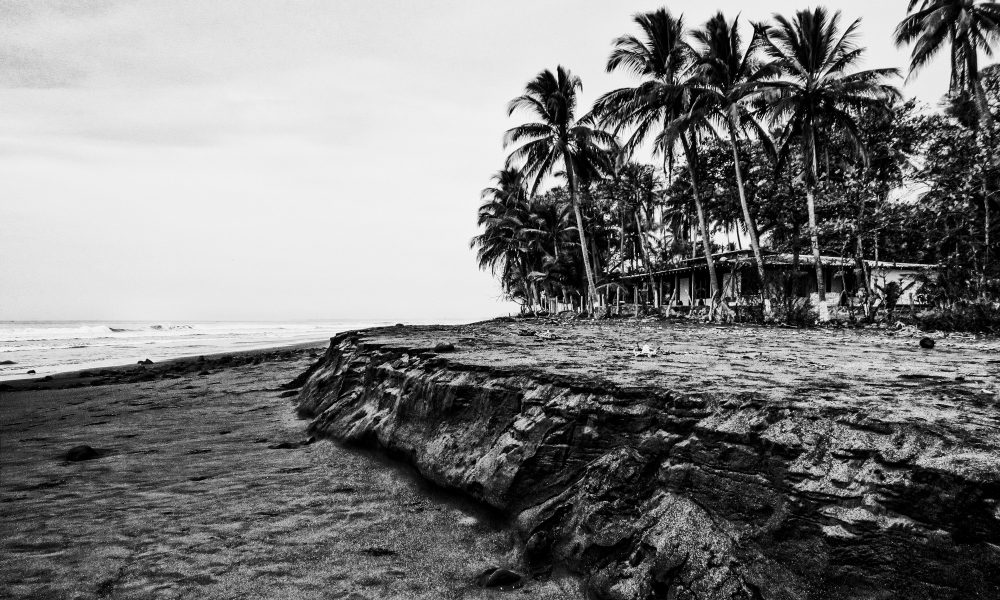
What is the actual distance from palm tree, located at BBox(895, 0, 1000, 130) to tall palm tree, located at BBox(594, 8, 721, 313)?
25.1 ft

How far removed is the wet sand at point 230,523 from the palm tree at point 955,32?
→ 819 inches

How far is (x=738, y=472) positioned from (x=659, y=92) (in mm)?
19279

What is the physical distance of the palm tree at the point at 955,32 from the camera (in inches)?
624

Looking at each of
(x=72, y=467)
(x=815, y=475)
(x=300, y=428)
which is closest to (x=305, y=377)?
(x=300, y=428)

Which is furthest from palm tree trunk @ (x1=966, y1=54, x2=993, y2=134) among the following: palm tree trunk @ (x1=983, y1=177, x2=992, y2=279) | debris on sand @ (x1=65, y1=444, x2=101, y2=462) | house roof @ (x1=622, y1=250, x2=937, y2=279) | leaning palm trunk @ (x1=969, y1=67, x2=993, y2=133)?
debris on sand @ (x1=65, y1=444, x2=101, y2=462)

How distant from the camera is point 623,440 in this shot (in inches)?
89.0

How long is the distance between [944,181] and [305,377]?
13.6m

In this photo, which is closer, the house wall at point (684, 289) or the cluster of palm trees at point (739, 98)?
the cluster of palm trees at point (739, 98)

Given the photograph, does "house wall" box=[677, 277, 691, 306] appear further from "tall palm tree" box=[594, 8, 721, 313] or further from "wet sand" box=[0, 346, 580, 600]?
"wet sand" box=[0, 346, 580, 600]

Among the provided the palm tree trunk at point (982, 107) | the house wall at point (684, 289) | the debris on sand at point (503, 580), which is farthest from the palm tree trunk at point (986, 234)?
the house wall at point (684, 289)

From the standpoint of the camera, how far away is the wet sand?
216 centimetres

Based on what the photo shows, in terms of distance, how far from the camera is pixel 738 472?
1.82 m

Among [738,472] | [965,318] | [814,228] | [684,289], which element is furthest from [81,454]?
[684,289]

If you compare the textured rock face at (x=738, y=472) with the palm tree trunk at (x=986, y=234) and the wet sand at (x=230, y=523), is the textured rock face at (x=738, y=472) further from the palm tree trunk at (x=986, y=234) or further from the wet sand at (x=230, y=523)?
the palm tree trunk at (x=986, y=234)
